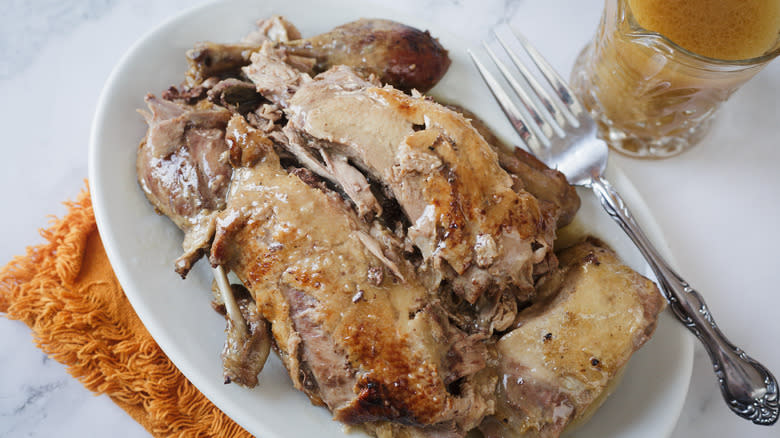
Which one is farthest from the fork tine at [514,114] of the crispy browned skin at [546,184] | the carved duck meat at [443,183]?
the carved duck meat at [443,183]

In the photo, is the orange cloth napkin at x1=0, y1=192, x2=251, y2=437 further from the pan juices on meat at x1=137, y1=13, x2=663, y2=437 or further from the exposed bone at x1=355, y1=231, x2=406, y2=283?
the exposed bone at x1=355, y1=231, x2=406, y2=283

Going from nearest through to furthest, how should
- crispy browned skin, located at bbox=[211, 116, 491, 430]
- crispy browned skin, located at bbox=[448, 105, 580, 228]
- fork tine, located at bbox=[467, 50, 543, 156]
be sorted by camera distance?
1. crispy browned skin, located at bbox=[211, 116, 491, 430]
2. crispy browned skin, located at bbox=[448, 105, 580, 228]
3. fork tine, located at bbox=[467, 50, 543, 156]

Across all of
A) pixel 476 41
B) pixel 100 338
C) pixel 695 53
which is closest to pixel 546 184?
pixel 695 53

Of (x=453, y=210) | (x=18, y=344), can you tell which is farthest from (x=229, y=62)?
(x=18, y=344)

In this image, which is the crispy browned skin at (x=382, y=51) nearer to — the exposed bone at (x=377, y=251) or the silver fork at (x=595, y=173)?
the silver fork at (x=595, y=173)

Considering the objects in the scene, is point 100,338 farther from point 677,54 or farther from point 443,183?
point 677,54

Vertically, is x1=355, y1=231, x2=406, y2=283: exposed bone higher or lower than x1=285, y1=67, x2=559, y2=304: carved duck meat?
lower

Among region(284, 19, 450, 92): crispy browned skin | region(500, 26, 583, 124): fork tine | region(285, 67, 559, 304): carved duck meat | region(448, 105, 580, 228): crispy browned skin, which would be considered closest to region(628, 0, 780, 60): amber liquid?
region(500, 26, 583, 124): fork tine
